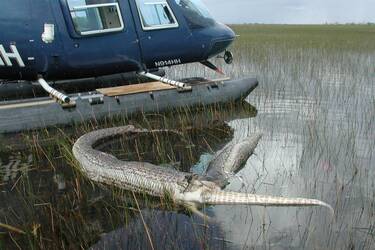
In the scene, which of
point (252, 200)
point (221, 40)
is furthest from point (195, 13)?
point (252, 200)

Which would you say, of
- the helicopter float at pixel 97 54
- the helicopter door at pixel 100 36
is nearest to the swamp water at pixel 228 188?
the helicopter float at pixel 97 54

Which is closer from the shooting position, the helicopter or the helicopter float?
the helicopter float

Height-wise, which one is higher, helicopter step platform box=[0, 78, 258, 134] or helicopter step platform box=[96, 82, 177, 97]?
helicopter step platform box=[96, 82, 177, 97]

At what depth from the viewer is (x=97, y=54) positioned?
8.35 meters

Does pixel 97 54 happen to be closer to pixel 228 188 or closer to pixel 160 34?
pixel 160 34

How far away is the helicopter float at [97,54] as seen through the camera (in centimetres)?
762

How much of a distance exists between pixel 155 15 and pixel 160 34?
396 millimetres

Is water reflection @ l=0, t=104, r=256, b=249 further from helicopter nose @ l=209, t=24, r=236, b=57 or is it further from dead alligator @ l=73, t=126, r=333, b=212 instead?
helicopter nose @ l=209, t=24, r=236, b=57

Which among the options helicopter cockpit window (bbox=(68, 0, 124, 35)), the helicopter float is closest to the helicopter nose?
the helicopter float

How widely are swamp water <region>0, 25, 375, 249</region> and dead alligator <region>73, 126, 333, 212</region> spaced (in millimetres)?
130

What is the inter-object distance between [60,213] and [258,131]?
394cm

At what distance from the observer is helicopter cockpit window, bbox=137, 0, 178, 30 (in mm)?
8750

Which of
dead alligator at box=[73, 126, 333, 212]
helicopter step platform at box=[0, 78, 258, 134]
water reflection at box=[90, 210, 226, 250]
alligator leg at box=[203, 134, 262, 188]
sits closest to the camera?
water reflection at box=[90, 210, 226, 250]

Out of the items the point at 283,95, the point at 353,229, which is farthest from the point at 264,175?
the point at 283,95
